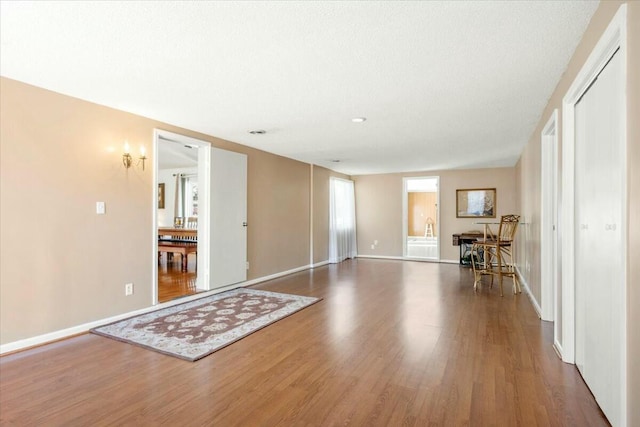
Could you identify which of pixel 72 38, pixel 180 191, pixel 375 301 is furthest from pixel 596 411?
pixel 180 191

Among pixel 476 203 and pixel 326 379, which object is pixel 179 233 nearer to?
pixel 326 379

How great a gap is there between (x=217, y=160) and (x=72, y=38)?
263 centimetres

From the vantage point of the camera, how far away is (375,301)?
4.42m

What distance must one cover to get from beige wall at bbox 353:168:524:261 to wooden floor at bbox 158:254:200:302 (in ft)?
14.8

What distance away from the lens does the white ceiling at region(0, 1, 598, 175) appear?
1.90 meters

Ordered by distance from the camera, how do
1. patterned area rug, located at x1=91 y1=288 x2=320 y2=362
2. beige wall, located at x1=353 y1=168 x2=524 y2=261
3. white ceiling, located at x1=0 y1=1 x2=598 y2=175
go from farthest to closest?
1. beige wall, located at x1=353 y1=168 x2=524 y2=261
2. patterned area rug, located at x1=91 y1=288 x2=320 y2=362
3. white ceiling, located at x1=0 y1=1 x2=598 y2=175

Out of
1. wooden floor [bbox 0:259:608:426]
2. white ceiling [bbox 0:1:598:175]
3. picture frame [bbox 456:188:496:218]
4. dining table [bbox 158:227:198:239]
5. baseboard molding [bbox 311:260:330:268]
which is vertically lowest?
wooden floor [bbox 0:259:608:426]

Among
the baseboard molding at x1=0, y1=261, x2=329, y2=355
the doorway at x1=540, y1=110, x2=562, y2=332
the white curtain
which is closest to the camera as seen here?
the baseboard molding at x1=0, y1=261, x2=329, y2=355

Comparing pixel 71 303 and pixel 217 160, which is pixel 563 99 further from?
pixel 71 303

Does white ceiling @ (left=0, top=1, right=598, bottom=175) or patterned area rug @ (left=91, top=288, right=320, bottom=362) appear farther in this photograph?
patterned area rug @ (left=91, top=288, right=320, bottom=362)

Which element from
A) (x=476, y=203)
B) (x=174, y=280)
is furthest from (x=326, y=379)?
(x=476, y=203)

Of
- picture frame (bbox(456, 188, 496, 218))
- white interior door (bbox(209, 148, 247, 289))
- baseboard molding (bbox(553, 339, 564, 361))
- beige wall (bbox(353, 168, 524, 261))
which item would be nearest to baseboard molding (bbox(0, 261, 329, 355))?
white interior door (bbox(209, 148, 247, 289))

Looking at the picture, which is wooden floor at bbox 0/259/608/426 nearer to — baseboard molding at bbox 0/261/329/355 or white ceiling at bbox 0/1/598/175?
baseboard molding at bbox 0/261/329/355

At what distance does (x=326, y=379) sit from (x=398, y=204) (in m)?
6.77
